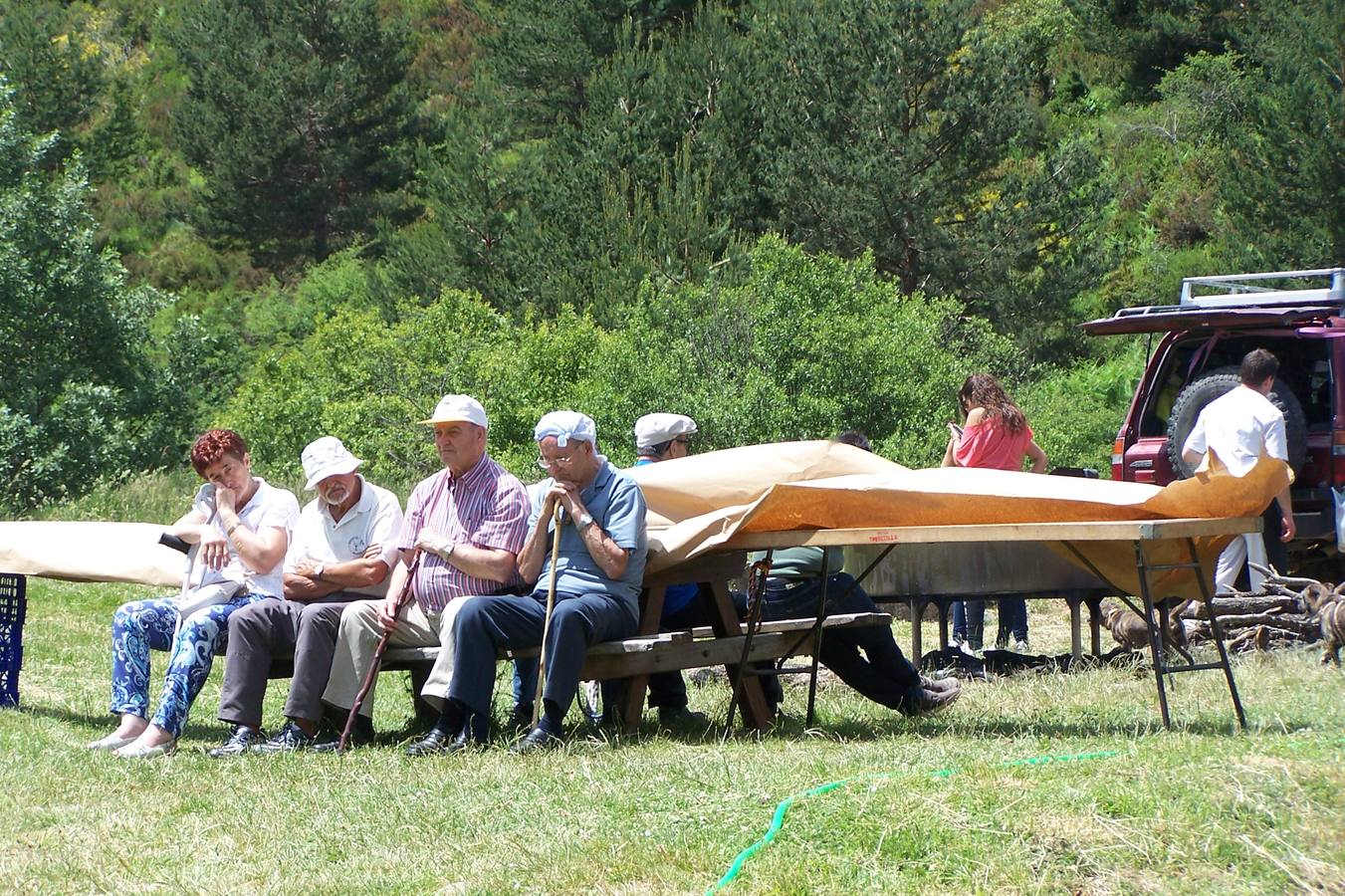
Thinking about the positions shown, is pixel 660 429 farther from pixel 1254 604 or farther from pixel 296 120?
pixel 296 120

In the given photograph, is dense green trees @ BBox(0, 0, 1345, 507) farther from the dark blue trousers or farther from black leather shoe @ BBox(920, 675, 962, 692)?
the dark blue trousers

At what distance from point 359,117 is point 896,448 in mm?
25359

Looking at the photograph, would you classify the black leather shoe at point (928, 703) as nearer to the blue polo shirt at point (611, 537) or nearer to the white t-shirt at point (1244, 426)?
the blue polo shirt at point (611, 537)

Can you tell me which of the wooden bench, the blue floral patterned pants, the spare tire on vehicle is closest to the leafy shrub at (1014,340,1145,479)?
the spare tire on vehicle

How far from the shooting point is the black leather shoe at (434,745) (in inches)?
228

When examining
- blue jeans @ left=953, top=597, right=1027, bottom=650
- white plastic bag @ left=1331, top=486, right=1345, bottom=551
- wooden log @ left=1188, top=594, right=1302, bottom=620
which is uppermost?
white plastic bag @ left=1331, top=486, right=1345, bottom=551

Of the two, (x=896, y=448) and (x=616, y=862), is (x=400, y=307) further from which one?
(x=616, y=862)

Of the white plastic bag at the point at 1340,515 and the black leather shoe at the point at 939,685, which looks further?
the white plastic bag at the point at 1340,515

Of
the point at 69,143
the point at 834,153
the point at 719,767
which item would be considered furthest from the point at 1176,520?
the point at 69,143

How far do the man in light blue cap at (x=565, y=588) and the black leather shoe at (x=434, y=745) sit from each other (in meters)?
0.06

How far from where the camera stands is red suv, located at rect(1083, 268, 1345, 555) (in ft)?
30.6

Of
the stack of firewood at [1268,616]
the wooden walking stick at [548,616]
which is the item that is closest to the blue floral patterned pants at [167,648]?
the wooden walking stick at [548,616]

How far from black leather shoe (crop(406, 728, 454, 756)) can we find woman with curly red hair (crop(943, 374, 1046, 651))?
372 centimetres

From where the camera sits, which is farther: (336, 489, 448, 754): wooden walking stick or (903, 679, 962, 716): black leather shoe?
(903, 679, 962, 716): black leather shoe
